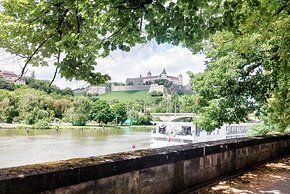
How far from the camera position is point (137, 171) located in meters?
4.36

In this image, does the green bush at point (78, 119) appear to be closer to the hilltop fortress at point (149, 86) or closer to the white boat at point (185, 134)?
the white boat at point (185, 134)

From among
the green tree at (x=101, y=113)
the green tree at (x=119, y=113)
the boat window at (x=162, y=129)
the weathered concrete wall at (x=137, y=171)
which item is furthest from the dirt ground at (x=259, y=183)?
the green tree at (x=119, y=113)

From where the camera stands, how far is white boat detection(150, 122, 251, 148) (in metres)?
44.0

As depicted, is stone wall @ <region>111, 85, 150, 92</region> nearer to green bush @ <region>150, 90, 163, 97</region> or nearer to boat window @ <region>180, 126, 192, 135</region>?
green bush @ <region>150, 90, 163, 97</region>

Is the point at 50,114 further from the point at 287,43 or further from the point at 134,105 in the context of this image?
the point at 287,43

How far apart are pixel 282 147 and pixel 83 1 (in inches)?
302

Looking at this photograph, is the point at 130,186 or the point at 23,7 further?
the point at 23,7

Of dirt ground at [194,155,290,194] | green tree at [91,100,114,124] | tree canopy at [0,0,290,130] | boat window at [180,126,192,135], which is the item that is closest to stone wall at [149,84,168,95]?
green tree at [91,100,114,124]

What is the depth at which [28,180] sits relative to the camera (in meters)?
3.01

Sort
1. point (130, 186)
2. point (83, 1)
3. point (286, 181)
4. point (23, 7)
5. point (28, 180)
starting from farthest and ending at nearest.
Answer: point (286, 181) < point (23, 7) < point (83, 1) < point (130, 186) < point (28, 180)

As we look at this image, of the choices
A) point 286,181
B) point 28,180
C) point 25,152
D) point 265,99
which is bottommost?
point 25,152

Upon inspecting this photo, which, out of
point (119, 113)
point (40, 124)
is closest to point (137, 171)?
point (40, 124)

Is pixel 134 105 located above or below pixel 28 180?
above

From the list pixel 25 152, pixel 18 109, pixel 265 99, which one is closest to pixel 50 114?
pixel 18 109
